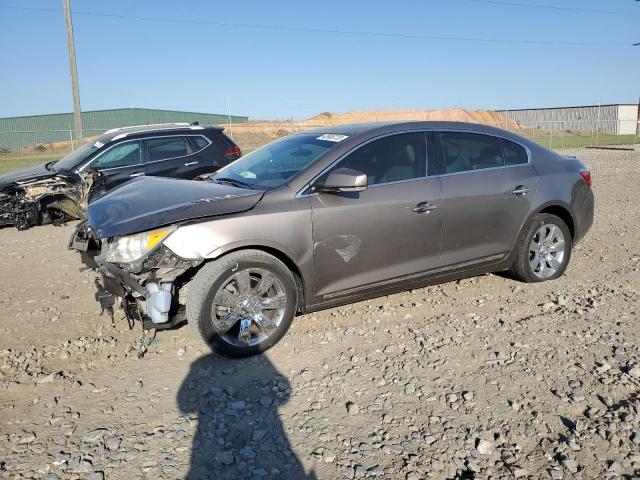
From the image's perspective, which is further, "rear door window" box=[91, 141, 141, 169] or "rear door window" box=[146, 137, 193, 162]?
"rear door window" box=[146, 137, 193, 162]

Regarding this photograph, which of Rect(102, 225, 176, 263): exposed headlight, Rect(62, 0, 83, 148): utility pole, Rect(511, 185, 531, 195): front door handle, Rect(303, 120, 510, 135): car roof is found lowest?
Rect(102, 225, 176, 263): exposed headlight

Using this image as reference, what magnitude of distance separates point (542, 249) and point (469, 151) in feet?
4.43

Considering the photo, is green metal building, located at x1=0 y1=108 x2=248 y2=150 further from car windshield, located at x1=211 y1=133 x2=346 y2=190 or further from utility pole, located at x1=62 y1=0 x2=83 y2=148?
car windshield, located at x1=211 y1=133 x2=346 y2=190

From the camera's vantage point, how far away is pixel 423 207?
4.38 m

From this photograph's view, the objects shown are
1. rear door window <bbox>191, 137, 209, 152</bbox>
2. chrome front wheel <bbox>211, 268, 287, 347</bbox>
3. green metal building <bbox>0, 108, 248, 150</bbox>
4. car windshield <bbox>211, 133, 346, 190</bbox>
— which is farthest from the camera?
green metal building <bbox>0, 108, 248, 150</bbox>

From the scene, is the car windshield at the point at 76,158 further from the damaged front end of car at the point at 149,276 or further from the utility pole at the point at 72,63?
the utility pole at the point at 72,63

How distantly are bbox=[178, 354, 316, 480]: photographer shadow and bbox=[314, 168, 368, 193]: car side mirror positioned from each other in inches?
53.5

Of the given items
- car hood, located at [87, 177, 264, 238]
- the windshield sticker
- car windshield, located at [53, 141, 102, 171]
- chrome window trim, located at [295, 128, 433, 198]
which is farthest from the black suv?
chrome window trim, located at [295, 128, 433, 198]

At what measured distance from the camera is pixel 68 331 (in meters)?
4.35

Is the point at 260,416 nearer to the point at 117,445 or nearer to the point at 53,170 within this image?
the point at 117,445

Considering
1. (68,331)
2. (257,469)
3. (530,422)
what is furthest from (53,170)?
(530,422)

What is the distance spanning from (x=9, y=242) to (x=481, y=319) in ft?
22.4

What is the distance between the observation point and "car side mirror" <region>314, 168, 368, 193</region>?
383cm

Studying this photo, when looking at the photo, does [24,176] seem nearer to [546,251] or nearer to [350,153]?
[350,153]
